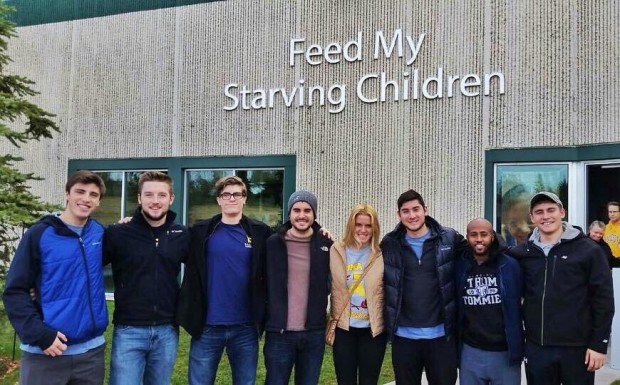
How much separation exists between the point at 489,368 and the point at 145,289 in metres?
2.50

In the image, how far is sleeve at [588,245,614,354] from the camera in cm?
390

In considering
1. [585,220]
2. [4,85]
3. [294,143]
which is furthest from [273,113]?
[585,220]

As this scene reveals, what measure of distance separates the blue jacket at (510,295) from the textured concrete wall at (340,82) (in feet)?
15.6

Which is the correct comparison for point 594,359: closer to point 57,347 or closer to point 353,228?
point 353,228

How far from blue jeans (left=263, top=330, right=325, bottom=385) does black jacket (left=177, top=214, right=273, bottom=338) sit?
0.18 meters

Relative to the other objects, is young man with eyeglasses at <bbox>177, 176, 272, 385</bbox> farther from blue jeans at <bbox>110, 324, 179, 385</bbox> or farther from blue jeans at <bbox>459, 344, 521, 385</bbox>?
blue jeans at <bbox>459, 344, 521, 385</bbox>

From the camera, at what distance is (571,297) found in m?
3.98

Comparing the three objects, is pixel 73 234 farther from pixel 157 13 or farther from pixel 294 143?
pixel 157 13

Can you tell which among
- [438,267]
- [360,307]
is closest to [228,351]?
[360,307]

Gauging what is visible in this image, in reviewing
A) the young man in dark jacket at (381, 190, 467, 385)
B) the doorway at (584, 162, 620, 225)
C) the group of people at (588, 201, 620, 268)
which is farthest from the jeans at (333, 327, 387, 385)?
the doorway at (584, 162, 620, 225)

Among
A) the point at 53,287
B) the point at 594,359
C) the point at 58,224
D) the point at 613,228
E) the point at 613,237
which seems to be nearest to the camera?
the point at 53,287

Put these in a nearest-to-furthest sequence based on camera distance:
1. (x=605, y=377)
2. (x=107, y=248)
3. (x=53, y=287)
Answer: (x=53, y=287)
(x=107, y=248)
(x=605, y=377)

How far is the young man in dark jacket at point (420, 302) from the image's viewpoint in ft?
14.1

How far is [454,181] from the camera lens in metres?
9.01
